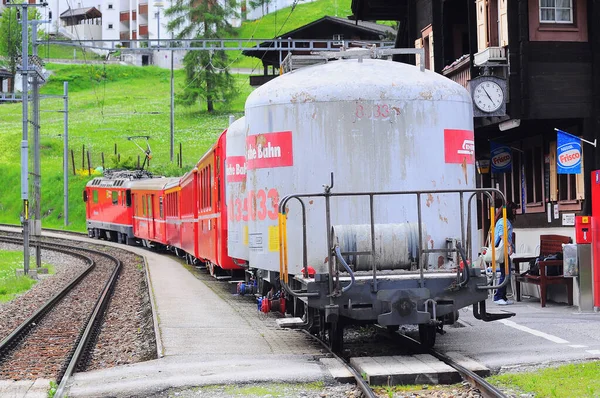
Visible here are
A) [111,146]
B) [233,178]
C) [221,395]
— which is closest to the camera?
[221,395]

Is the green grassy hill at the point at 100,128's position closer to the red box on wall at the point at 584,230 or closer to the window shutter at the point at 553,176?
the window shutter at the point at 553,176

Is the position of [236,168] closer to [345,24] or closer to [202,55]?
[345,24]

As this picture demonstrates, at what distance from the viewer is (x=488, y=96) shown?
18.2m

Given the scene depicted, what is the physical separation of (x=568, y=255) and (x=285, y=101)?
18.6 feet

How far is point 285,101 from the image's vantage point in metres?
11.5

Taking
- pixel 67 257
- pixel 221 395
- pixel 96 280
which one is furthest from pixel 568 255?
pixel 67 257

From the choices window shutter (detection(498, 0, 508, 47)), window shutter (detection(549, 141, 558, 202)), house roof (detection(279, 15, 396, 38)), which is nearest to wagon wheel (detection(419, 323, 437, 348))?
window shutter (detection(498, 0, 508, 47))

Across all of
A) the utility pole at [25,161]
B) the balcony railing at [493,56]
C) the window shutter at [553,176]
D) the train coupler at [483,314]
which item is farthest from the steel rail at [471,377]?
the utility pole at [25,161]

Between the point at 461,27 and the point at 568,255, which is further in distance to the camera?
the point at 461,27

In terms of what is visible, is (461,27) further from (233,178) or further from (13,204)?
(13,204)

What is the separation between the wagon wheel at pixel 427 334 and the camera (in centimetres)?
1136

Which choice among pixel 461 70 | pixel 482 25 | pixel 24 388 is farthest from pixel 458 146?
pixel 461 70

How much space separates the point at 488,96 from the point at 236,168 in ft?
16.1

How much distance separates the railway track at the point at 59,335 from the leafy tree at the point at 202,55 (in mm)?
58554
